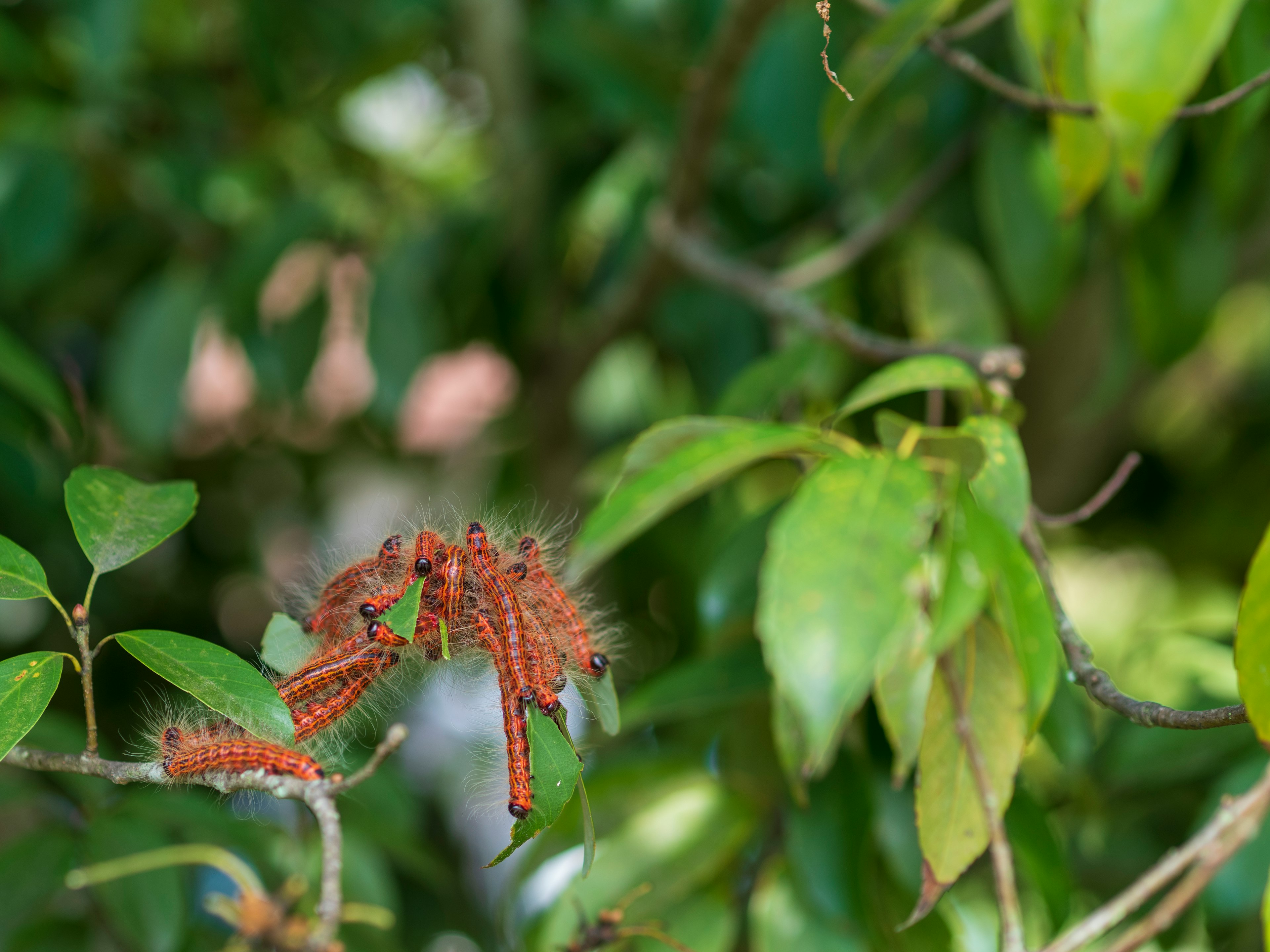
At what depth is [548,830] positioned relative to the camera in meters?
1.04

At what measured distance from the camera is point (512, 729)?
572 millimetres

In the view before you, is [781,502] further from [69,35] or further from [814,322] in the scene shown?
[69,35]

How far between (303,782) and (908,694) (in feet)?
1.31

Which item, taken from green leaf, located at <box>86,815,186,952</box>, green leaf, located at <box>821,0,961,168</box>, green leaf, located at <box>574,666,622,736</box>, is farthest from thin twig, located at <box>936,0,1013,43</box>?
green leaf, located at <box>86,815,186,952</box>

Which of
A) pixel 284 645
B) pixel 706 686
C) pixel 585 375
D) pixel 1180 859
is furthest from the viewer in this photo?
pixel 585 375

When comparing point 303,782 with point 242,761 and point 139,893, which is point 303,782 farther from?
point 139,893

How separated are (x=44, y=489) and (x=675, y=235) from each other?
0.93 metres

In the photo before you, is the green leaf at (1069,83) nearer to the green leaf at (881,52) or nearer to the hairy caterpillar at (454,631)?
the green leaf at (881,52)

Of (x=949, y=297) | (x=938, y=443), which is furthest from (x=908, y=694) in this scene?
(x=949, y=297)

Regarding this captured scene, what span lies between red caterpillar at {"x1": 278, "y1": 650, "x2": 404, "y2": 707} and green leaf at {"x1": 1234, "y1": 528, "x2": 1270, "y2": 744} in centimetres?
45

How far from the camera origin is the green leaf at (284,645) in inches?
25.1

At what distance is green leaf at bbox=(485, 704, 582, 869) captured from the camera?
1.73 feet

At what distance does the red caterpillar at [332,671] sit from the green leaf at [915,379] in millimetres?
328

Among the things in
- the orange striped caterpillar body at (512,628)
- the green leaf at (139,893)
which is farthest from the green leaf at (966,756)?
the green leaf at (139,893)
